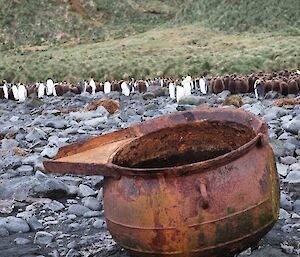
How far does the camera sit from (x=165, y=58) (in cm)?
1738

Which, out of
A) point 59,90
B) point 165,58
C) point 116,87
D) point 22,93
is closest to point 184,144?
point 116,87

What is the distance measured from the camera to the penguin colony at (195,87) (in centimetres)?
1035

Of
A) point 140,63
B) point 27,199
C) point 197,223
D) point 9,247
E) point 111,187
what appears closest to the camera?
point 197,223

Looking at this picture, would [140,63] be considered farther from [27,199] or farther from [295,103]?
[27,199]

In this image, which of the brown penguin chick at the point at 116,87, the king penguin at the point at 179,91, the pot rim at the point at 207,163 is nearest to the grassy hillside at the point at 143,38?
the brown penguin chick at the point at 116,87

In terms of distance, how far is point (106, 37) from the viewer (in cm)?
2644

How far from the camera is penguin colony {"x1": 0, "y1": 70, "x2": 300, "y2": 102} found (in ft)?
34.0

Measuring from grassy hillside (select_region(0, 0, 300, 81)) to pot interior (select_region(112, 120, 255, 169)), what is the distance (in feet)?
35.2

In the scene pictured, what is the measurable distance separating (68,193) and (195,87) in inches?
252

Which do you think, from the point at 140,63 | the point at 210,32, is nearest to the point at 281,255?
the point at 140,63

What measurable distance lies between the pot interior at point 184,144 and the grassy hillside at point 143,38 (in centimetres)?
1073

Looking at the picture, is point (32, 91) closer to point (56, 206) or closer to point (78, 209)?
point (56, 206)

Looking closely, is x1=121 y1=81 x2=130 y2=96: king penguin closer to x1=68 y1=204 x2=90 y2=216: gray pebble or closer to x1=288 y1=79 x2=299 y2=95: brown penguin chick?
x1=288 y1=79 x2=299 y2=95: brown penguin chick

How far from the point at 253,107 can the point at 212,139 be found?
4259 mm
